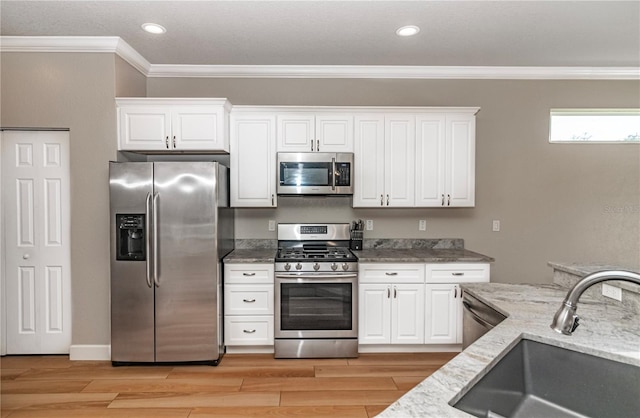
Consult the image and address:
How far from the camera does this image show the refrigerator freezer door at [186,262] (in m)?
3.01

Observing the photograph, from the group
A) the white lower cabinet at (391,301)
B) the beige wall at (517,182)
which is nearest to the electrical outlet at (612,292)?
the white lower cabinet at (391,301)

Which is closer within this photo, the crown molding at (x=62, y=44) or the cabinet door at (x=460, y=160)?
the crown molding at (x=62, y=44)

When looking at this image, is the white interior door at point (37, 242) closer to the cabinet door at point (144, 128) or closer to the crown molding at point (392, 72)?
the cabinet door at point (144, 128)

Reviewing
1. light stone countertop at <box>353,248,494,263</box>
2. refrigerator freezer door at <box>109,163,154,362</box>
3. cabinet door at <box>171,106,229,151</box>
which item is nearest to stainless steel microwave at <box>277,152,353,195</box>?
cabinet door at <box>171,106,229,151</box>

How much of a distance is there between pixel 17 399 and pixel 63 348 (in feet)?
2.46

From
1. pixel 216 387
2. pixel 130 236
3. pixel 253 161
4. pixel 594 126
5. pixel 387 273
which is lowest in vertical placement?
pixel 216 387

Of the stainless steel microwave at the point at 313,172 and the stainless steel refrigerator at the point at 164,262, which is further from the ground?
the stainless steel microwave at the point at 313,172

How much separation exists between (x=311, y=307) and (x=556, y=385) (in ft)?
7.33

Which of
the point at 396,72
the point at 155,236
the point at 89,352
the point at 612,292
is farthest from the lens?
the point at 396,72

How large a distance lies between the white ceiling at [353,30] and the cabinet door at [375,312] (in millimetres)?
2248

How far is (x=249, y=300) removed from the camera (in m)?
3.26

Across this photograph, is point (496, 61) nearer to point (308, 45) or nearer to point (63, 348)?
point (308, 45)

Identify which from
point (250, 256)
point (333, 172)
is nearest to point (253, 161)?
point (333, 172)

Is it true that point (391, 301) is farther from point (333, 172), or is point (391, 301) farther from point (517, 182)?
point (517, 182)
